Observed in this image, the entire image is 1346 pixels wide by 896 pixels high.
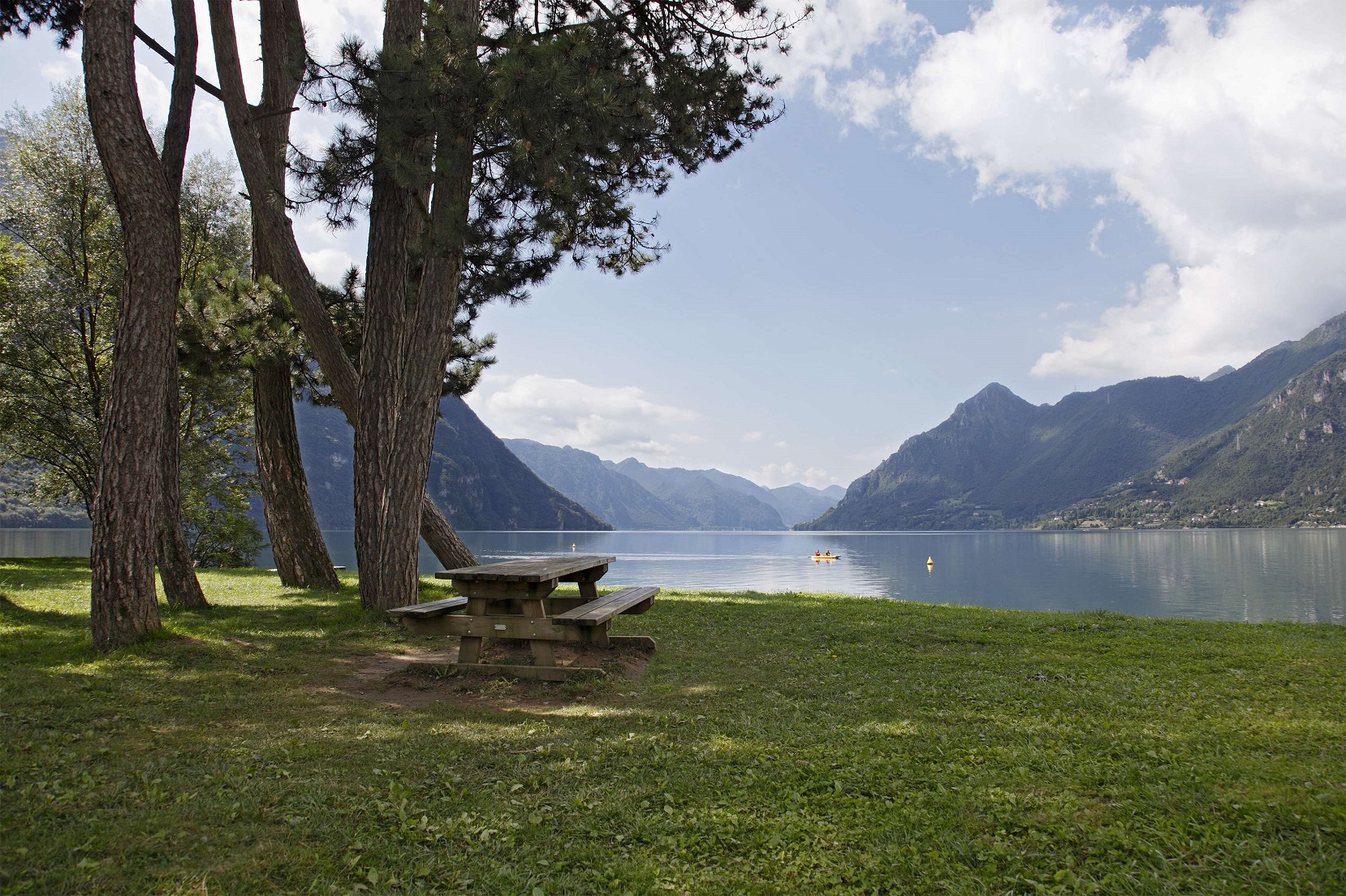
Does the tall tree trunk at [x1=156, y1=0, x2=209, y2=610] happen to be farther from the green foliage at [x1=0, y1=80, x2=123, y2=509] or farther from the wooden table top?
the green foliage at [x1=0, y1=80, x2=123, y2=509]

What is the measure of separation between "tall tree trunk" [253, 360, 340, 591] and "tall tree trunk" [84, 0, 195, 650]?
532cm

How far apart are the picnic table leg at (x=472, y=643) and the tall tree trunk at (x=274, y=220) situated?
350 cm

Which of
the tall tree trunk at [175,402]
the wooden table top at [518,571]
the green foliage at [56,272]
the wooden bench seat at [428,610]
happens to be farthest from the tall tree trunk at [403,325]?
the green foliage at [56,272]

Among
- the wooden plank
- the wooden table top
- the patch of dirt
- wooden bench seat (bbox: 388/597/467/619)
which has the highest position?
the wooden table top

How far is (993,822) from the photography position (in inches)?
130

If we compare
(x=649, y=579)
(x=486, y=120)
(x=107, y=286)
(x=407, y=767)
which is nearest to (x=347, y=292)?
(x=486, y=120)

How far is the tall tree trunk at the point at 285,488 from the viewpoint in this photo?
13023 millimetres

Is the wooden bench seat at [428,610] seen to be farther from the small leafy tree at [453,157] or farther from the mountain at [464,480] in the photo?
the mountain at [464,480]

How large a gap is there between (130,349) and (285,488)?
611 centimetres

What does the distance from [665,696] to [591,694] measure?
0.65 meters

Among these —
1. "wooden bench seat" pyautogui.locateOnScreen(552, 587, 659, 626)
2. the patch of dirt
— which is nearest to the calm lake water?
"wooden bench seat" pyautogui.locateOnScreen(552, 587, 659, 626)

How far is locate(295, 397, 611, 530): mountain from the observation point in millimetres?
159000

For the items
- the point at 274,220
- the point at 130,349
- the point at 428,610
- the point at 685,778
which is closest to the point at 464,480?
the point at 274,220

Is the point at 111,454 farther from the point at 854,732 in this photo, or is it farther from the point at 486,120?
the point at 854,732
